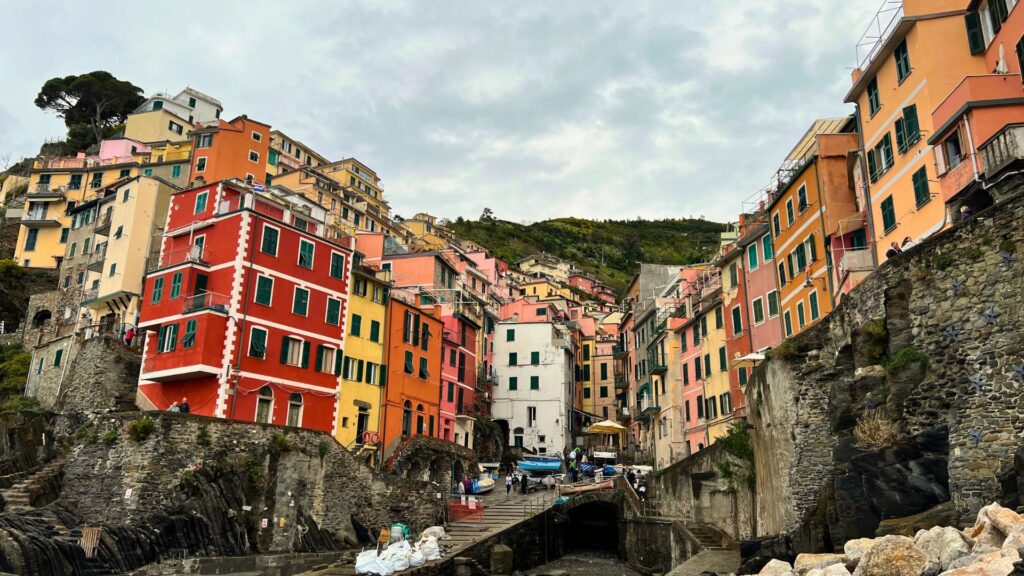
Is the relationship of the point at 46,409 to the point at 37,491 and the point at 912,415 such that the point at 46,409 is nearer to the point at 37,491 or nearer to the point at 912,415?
the point at 37,491

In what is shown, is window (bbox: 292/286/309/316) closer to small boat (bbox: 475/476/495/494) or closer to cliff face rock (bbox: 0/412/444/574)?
cliff face rock (bbox: 0/412/444/574)

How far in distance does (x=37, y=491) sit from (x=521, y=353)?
48.5 metres

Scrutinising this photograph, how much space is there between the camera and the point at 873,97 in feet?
Result: 101

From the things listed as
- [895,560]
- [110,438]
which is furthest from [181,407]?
[895,560]

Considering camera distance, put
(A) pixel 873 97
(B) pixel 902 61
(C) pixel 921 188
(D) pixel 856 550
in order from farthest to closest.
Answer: (A) pixel 873 97, (B) pixel 902 61, (C) pixel 921 188, (D) pixel 856 550

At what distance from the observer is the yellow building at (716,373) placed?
46.8 metres

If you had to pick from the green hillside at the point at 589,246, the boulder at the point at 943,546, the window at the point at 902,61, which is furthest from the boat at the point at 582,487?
the green hillside at the point at 589,246

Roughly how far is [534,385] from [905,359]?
55926 millimetres

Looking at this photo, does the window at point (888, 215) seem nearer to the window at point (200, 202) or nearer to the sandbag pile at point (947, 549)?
the sandbag pile at point (947, 549)

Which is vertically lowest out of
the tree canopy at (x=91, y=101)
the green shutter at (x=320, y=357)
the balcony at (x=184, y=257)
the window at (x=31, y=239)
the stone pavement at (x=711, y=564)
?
the stone pavement at (x=711, y=564)

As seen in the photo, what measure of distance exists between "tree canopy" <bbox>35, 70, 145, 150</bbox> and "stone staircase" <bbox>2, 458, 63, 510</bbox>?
79442 millimetres

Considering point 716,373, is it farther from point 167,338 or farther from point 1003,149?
point 167,338

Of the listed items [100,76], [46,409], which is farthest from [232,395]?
[100,76]

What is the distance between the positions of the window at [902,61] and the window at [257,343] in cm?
3218
